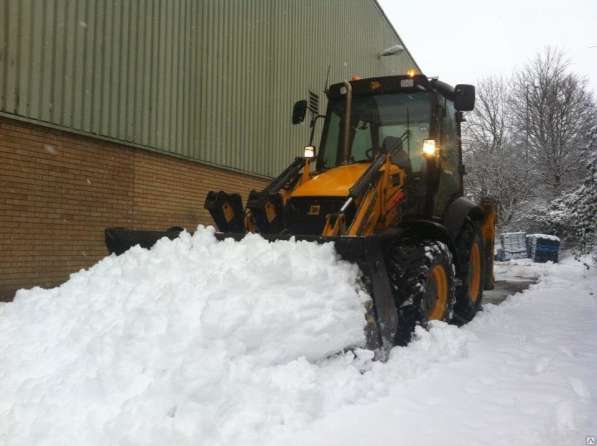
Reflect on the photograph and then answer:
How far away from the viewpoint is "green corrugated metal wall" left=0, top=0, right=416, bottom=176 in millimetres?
7117

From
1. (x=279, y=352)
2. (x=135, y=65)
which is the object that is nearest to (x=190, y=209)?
(x=135, y=65)

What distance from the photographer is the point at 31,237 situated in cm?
706

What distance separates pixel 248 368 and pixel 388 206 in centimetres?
234

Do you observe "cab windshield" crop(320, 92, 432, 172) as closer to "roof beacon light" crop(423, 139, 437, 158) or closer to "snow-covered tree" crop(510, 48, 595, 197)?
"roof beacon light" crop(423, 139, 437, 158)

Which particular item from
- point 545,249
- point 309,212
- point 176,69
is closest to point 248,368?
point 309,212

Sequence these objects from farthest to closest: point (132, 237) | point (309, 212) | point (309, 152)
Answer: point (309, 152) < point (132, 237) < point (309, 212)

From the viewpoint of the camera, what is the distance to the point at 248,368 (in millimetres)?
3098

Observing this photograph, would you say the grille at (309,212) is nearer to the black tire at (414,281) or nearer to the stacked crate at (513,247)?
the black tire at (414,281)

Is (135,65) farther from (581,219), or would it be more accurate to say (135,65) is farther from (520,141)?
(520,141)

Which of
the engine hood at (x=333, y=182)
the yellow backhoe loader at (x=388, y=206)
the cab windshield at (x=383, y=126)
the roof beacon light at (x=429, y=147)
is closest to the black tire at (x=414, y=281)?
the yellow backhoe loader at (x=388, y=206)

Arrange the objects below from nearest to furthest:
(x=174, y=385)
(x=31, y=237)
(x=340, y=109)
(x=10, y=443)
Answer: (x=10, y=443) < (x=174, y=385) < (x=340, y=109) < (x=31, y=237)

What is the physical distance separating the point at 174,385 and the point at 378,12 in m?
18.5

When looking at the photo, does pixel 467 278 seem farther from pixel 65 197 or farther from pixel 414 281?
pixel 65 197

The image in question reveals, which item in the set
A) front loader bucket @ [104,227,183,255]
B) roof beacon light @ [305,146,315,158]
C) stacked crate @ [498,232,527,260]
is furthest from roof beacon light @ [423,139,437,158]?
stacked crate @ [498,232,527,260]
